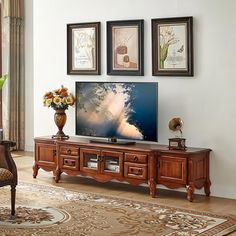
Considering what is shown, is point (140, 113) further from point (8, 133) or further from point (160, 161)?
point (8, 133)

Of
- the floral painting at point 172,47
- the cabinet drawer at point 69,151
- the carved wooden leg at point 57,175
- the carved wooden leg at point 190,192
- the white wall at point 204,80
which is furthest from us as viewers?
the carved wooden leg at point 57,175

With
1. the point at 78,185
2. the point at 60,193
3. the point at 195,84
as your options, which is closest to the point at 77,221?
the point at 60,193

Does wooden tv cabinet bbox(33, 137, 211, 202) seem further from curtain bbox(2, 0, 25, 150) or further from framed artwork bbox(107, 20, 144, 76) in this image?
curtain bbox(2, 0, 25, 150)

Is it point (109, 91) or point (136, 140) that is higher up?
point (109, 91)

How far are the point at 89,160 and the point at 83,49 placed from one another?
1.48 metres

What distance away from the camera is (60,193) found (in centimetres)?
659

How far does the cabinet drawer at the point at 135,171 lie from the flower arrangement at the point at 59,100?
1226mm

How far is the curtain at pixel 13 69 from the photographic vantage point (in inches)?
385

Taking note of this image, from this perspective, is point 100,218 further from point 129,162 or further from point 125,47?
point 125,47

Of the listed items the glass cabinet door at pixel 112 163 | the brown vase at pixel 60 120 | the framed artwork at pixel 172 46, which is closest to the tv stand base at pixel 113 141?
the glass cabinet door at pixel 112 163

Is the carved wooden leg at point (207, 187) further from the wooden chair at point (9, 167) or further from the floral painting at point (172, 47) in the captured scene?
the wooden chair at point (9, 167)

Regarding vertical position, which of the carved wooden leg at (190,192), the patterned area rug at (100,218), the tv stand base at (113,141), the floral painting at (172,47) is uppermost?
the floral painting at (172,47)

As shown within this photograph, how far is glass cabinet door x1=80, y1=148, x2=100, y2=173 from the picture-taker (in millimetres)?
6965

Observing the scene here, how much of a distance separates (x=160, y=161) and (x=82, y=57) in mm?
1927
